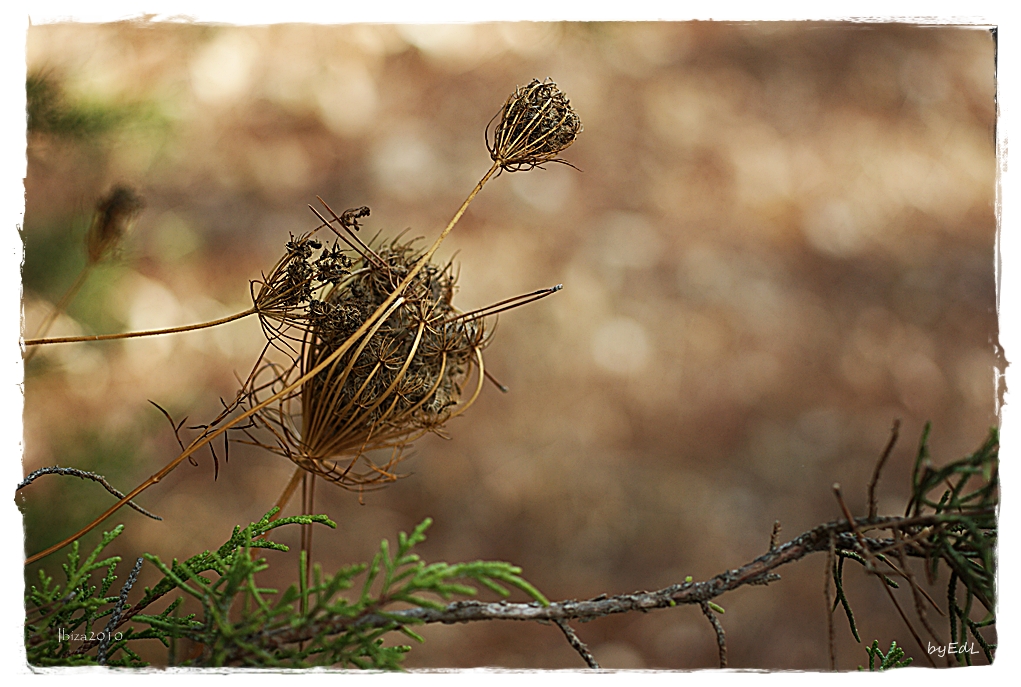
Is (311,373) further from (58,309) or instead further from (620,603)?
(58,309)

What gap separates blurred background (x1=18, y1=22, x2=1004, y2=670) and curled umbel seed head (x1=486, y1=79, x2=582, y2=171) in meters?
0.63

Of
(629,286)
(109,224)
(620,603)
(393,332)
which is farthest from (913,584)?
(629,286)

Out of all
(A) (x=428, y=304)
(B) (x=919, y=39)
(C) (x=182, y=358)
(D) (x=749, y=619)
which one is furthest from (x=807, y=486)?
(C) (x=182, y=358)

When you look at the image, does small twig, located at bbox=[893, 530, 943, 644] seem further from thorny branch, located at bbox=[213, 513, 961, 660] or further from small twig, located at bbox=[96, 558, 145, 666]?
small twig, located at bbox=[96, 558, 145, 666]

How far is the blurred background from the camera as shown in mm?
907

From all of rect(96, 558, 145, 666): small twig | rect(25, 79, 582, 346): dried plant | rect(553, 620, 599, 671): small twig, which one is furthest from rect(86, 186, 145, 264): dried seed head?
rect(553, 620, 599, 671): small twig

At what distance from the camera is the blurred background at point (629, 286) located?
0.91m

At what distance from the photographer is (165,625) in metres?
0.25

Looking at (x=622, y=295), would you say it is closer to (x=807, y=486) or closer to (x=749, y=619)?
(x=807, y=486)

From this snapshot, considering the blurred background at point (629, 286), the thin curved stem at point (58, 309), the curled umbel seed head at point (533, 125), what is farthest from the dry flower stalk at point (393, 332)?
the blurred background at point (629, 286)

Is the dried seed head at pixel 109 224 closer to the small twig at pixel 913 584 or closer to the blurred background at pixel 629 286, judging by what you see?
the blurred background at pixel 629 286

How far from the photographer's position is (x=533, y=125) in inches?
12.8

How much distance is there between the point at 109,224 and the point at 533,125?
0.44 m

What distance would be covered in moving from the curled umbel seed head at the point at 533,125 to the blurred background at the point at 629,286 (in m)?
0.63
